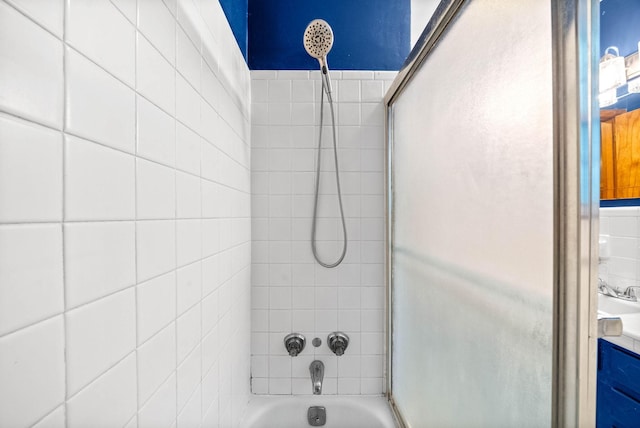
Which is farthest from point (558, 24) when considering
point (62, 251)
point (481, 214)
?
point (62, 251)

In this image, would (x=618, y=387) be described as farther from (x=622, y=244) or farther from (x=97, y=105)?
(x=97, y=105)

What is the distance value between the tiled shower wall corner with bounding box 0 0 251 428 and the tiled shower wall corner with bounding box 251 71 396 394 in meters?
0.55

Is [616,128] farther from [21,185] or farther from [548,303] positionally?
[21,185]

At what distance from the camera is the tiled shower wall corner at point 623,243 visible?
51.1 inches

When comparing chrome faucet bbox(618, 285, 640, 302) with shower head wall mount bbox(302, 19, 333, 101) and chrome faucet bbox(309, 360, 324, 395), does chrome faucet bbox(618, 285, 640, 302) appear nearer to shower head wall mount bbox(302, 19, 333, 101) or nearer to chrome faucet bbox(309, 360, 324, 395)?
chrome faucet bbox(309, 360, 324, 395)

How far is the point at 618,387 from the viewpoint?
46.7 inches

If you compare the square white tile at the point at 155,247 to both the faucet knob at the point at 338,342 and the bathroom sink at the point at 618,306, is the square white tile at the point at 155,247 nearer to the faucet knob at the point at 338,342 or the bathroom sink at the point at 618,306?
the faucet knob at the point at 338,342

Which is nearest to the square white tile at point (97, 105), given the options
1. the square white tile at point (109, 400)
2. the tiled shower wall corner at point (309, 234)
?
the square white tile at point (109, 400)

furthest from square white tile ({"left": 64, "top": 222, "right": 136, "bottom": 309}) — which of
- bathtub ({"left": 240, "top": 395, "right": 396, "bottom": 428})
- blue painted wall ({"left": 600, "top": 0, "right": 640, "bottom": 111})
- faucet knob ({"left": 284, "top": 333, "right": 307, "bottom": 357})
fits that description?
blue painted wall ({"left": 600, "top": 0, "right": 640, "bottom": 111})

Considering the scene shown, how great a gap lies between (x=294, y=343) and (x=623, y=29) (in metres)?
1.98

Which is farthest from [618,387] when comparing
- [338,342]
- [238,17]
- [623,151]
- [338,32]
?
[238,17]

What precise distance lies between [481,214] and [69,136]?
2.28 ft

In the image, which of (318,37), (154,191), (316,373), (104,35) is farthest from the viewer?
(316,373)

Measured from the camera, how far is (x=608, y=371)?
47.8 inches
